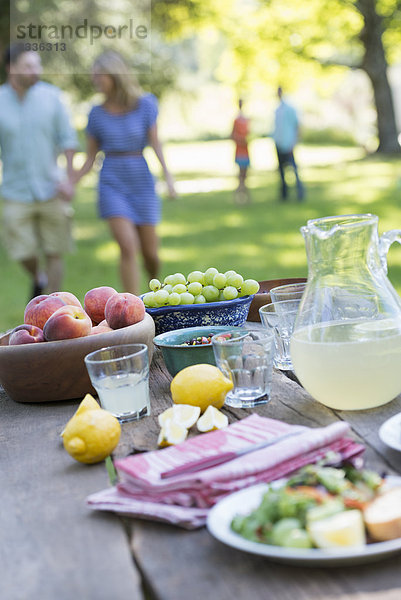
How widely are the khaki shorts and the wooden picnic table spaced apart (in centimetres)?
488

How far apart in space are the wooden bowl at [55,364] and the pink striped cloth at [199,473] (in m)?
0.54

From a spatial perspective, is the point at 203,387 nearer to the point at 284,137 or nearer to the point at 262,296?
the point at 262,296

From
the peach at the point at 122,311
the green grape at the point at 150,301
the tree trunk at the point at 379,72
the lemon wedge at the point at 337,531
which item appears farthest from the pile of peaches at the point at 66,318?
the tree trunk at the point at 379,72

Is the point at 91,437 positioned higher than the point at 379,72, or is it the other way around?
the point at 379,72

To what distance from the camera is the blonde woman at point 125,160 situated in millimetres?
5211

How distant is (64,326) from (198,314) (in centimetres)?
42

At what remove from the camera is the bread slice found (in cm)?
91

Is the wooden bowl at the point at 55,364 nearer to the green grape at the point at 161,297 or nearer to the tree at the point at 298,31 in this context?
the green grape at the point at 161,297

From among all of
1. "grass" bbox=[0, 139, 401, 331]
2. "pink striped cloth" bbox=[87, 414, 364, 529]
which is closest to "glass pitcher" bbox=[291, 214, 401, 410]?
"pink striped cloth" bbox=[87, 414, 364, 529]

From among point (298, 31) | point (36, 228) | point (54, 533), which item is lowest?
point (36, 228)

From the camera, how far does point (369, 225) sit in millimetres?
1438

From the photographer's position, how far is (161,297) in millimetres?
2027

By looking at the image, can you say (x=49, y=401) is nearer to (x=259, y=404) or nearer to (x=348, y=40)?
(x=259, y=404)

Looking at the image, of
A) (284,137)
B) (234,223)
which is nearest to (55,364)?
(234,223)
